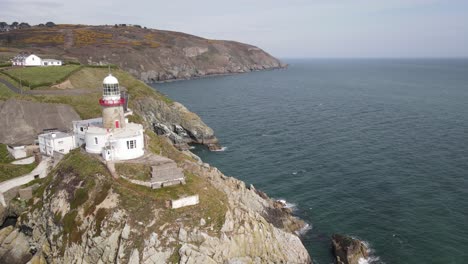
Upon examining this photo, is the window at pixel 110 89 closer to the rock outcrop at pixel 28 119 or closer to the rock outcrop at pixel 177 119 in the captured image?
the rock outcrop at pixel 28 119

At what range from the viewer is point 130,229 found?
3453 centimetres

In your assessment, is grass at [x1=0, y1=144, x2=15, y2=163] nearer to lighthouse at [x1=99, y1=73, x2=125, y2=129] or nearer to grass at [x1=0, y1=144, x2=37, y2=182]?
grass at [x1=0, y1=144, x2=37, y2=182]

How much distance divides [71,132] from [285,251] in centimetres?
3791

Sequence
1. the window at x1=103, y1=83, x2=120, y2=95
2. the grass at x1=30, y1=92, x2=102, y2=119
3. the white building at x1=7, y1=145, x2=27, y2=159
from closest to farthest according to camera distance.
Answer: the window at x1=103, y1=83, x2=120, y2=95
the white building at x1=7, y1=145, x2=27, y2=159
the grass at x1=30, y1=92, x2=102, y2=119

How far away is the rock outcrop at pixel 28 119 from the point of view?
58469 millimetres

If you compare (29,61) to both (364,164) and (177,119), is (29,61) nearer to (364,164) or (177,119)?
(177,119)

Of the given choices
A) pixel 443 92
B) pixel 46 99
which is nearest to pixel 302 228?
pixel 46 99

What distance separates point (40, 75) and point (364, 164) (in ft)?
248

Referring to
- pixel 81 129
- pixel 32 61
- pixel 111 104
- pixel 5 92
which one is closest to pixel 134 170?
pixel 111 104

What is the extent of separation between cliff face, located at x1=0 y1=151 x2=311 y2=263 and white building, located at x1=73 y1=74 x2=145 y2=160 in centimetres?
240

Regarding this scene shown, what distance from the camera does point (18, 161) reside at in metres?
54.0

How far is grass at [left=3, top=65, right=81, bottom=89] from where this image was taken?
258 feet

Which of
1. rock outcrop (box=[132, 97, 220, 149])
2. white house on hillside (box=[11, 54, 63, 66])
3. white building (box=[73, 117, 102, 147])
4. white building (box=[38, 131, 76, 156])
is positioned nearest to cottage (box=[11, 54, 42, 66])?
white house on hillside (box=[11, 54, 63, 66])

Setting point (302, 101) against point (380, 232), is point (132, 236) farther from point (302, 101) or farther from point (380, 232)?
point (302, 101)
